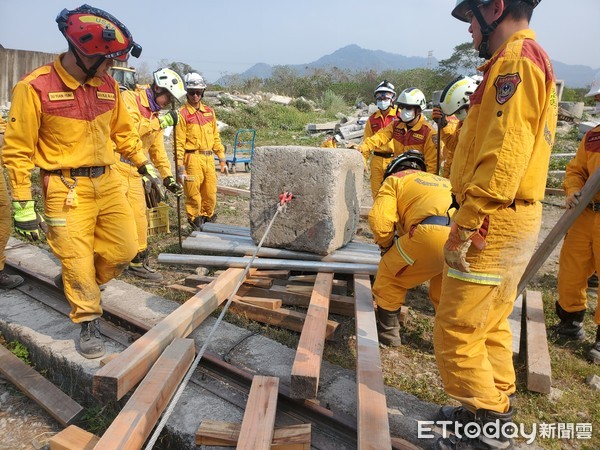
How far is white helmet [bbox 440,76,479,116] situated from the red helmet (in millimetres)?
3491

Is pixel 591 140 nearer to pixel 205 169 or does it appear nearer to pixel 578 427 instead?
pixel 578 427

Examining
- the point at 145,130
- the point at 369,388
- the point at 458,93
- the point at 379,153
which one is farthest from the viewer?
the point at 379,153

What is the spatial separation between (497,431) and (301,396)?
42.2 inches

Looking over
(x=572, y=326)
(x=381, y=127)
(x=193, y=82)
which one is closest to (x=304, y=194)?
(x=572, y=326)

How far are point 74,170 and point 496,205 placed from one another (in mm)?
2768

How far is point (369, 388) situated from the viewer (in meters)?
2.55

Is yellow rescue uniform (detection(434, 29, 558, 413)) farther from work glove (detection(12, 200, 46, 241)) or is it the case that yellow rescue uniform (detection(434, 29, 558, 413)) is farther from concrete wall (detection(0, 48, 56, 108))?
concrete wall (detection(0, 48, 56, 108))

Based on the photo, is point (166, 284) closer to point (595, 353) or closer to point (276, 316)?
point (276, 316)


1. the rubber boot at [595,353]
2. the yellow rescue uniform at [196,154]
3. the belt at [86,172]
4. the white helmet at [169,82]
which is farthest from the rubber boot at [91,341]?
the rubber boot at [595,353]

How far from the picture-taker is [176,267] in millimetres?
5363

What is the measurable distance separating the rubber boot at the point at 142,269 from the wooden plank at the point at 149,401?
Answer: 7.02 feet

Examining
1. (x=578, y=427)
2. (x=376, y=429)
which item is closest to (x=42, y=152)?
(x=376, y=429)

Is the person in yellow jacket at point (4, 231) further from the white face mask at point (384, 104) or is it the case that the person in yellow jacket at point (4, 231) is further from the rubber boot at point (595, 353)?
the white face mask at point (384, 104)
